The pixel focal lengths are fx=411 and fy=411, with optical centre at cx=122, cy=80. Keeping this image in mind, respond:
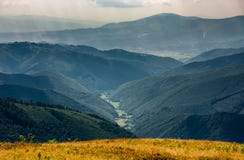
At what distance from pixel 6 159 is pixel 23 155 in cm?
222

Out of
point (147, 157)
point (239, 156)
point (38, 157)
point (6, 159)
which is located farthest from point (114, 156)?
point (239, 156)

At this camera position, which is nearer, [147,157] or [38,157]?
[38,157]

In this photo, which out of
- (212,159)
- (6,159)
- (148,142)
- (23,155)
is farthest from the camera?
(148,142)

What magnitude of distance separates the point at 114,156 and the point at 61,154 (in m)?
4.54

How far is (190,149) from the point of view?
41562 mm

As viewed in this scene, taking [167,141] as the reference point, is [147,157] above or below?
above

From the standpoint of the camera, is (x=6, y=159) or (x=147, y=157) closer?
(x=6, y=159)

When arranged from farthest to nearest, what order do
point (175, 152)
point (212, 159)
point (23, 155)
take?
point (175, 152), point (212, 159), point (23, 155)

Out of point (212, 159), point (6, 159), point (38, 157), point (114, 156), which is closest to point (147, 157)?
point (114, 156)

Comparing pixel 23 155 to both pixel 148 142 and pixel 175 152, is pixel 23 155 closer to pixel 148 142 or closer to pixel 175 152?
pixel 175 152

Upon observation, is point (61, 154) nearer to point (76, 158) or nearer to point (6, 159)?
point (76, 158)

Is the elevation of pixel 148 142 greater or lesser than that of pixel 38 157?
lesser

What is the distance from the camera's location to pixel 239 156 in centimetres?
3812

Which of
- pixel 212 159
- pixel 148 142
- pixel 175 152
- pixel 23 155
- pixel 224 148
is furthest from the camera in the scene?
pixel 148 142
